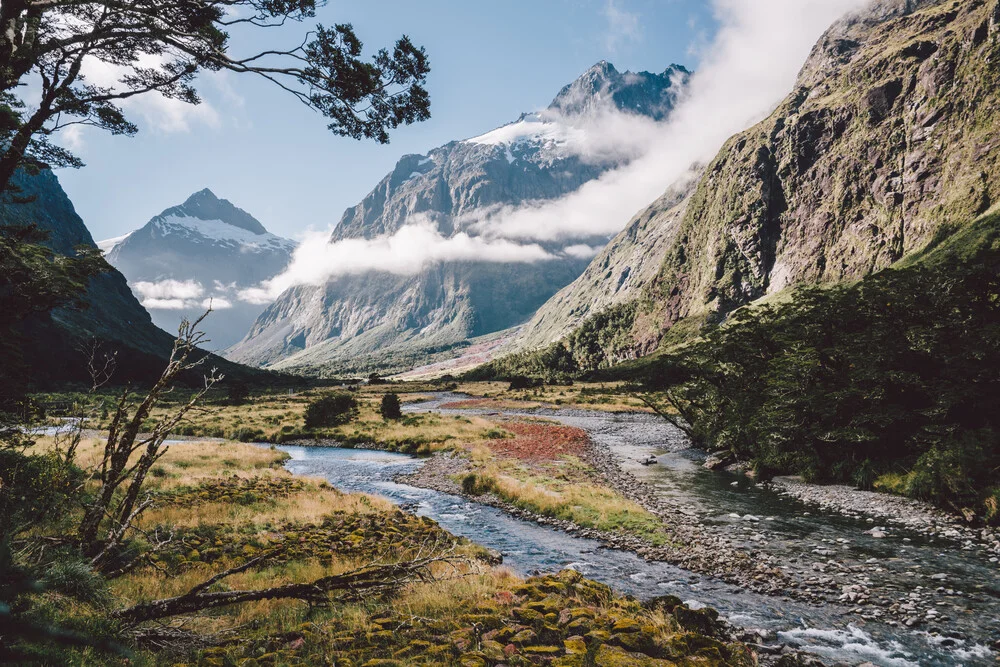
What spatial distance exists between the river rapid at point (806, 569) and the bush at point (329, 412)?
3487 centimetres

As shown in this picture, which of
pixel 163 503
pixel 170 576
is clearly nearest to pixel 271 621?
pixel 170 576

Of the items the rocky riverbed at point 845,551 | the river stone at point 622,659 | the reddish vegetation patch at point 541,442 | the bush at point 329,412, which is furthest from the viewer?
the bush at point 329,412

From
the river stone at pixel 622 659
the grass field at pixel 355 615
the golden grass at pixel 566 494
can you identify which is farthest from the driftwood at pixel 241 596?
the golden grass at pixel 566 494

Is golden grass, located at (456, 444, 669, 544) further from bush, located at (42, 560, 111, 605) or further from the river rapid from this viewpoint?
bush, located at (42, 560, 111, 605)

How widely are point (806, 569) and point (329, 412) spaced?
5947cm

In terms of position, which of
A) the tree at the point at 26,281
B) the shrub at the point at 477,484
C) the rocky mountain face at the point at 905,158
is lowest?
the shrub at the point at 477,484

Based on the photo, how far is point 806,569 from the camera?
631 inches

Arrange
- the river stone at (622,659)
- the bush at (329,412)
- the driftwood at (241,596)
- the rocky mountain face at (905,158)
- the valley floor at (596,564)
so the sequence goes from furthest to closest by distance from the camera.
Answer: the rocky mountain face at (905,158), the bush at (329,412), the valley floor at (596,564), the river stone at (622,659), the driftwood at (241,596)

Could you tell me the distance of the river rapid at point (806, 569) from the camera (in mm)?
11836

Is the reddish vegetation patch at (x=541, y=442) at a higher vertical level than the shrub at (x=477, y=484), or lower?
lower

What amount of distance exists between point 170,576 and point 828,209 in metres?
229

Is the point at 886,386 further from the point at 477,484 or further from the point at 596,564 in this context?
the point at 477,484

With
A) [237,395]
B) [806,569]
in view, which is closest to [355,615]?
[806,569]

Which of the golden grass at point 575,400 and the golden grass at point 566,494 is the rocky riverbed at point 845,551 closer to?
the golden grass at point 566,494
